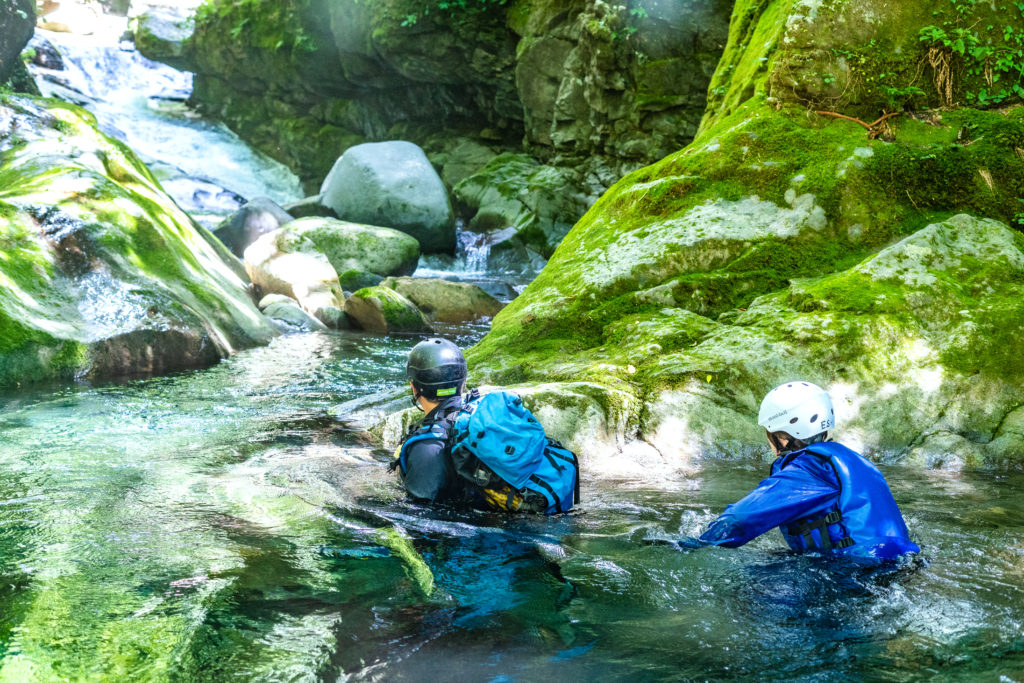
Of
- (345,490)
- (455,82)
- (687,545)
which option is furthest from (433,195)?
(687,545)

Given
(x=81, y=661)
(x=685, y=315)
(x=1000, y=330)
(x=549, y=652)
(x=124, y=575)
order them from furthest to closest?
(x=685, y=315) < (x=1000, y=330) < (x=124, y=575) < (x=549, y=652) < (x=81, y=661)

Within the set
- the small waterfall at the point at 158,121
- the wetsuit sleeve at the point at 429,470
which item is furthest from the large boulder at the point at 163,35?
the wetsuit sleeve at the point at 429,470

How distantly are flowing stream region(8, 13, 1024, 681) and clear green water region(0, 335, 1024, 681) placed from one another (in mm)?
13

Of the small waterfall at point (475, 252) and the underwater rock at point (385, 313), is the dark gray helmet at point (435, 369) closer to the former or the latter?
the underwater rock at point (385, 313)

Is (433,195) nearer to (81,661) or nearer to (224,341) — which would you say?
(224,341)

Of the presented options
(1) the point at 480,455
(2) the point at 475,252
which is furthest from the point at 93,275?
(2) the point at 475,252

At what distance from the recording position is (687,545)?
4117 millimetres

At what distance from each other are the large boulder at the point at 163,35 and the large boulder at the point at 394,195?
52.4 feet

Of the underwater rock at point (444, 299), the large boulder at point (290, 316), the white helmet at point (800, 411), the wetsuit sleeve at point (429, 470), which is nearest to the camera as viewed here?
the white helmet at point (800, 411)

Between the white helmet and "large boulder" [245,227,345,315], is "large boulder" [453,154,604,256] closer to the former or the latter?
"large boulder" [245,227,345,315]

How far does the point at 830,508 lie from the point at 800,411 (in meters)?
0.53

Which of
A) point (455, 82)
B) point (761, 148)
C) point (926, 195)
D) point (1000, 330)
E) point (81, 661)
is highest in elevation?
point (455, 82)

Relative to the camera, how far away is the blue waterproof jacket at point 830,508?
3621mm

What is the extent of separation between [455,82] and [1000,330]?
70.2ft
